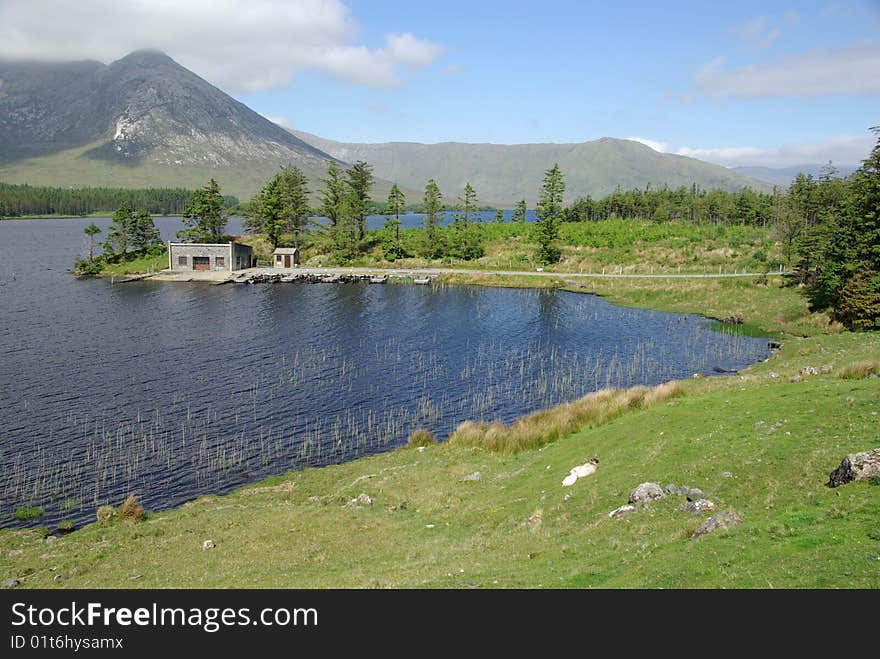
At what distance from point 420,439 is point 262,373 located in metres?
19.9

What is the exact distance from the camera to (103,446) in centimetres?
3550

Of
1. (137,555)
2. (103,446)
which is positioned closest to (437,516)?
(137,555)

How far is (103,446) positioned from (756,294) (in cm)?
7767

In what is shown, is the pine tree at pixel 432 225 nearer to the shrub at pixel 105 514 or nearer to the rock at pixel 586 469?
the shrub at pixel 105 514

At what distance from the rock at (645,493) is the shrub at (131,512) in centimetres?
2068

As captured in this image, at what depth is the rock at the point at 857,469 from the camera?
15.5 meters

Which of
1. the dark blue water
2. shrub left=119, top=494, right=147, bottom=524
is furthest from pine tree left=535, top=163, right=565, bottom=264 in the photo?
shrub left=119, top=494, right=147, bottom=524

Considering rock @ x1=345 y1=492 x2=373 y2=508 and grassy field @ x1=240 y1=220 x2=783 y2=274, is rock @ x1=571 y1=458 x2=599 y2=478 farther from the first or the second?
grassy field @ x1=240 y1=220 x2=783 y2=274

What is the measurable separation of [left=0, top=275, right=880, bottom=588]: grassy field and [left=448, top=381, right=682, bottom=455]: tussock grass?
0.64 metres

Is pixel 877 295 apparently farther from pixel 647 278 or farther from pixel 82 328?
pixel 82 328

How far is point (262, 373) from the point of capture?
50.6m

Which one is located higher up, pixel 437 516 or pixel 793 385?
pixel 793 385

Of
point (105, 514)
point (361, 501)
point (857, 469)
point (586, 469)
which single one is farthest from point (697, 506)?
point (105, 514)

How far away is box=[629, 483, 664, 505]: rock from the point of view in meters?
19.3
